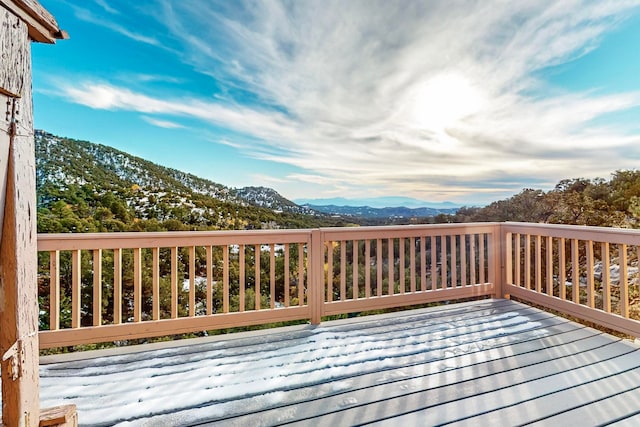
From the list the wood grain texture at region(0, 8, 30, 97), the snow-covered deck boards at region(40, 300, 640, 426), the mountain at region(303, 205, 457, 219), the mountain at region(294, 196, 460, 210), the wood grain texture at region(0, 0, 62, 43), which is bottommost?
the snow-covered deck boards at region(40, 300, 640, 426)

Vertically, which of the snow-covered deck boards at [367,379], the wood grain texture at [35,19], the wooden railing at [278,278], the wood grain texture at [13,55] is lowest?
the snow-covered deck boards at [367,379]

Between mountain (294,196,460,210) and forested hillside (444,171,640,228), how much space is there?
13.0 inches

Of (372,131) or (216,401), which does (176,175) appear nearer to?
(372,131)

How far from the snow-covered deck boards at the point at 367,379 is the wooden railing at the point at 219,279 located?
215 millimetres

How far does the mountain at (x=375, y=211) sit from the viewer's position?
213 inches

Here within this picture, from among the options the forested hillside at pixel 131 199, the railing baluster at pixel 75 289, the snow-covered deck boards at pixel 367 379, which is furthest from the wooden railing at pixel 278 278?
the forested hillside at pixel 131 199

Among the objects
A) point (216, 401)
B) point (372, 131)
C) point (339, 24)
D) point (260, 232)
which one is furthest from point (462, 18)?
point (216, 401)

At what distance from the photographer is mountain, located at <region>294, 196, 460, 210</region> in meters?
6.01

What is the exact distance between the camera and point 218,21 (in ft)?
14.4

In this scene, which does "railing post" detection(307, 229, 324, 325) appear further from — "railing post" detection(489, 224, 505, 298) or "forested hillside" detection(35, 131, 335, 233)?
"railing post" detection(489, 224, 505, 298)

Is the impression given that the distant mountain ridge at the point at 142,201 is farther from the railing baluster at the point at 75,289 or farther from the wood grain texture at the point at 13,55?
the wood grain texture at the point at 13,55

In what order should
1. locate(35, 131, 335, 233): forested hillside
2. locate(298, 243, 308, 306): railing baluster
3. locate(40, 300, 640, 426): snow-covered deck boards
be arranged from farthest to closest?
locate(35, 131, 335, 233): forested hillside
locate(298, 243, 308, 306): railing baluster
locate(40, 300, 640, 426): snow-covered deck boards

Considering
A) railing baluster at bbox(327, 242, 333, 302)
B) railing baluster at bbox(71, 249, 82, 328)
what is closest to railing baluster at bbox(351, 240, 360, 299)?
railing baluster at bbox(327, 242, 333, 302)

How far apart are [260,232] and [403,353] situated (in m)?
1.57
